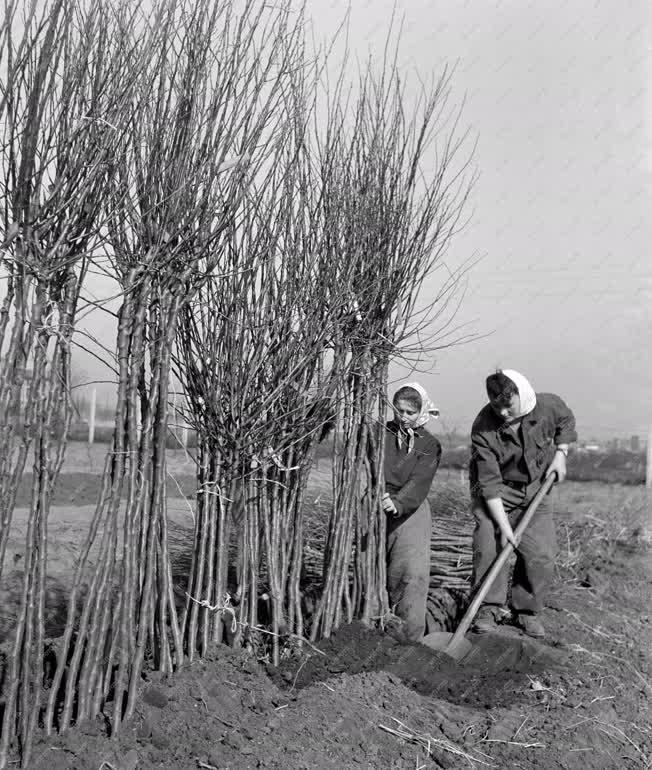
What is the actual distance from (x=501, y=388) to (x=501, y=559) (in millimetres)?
992

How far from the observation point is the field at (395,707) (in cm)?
267

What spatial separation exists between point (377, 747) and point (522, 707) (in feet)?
3.47

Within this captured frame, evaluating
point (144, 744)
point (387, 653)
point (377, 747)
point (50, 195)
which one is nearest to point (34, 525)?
point (144, 744)

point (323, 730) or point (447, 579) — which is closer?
point (323, 730)

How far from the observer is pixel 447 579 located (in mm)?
5469

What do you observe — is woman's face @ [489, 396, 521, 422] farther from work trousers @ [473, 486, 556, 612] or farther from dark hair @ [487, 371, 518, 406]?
work trousers @ [473, 486, 556, 612]

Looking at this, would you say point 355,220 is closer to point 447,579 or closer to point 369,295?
point 369,295

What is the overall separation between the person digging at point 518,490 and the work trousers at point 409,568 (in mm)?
550

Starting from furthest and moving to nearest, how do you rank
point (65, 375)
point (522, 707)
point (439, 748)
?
1. point (522, 707)
2. point (439, 748)
3. point (65, 375)

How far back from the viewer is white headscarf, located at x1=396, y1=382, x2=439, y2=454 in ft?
14.3

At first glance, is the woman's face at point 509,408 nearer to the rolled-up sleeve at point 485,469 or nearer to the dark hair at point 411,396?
the rolled-up sleeve at point 485,469

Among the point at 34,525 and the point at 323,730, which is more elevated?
the point at 34,525

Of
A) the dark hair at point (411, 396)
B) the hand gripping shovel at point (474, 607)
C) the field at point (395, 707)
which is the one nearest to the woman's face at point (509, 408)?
the hand gripping shovel at point (474, 607)

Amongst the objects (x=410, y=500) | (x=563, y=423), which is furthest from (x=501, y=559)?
(x=563, y=423)
